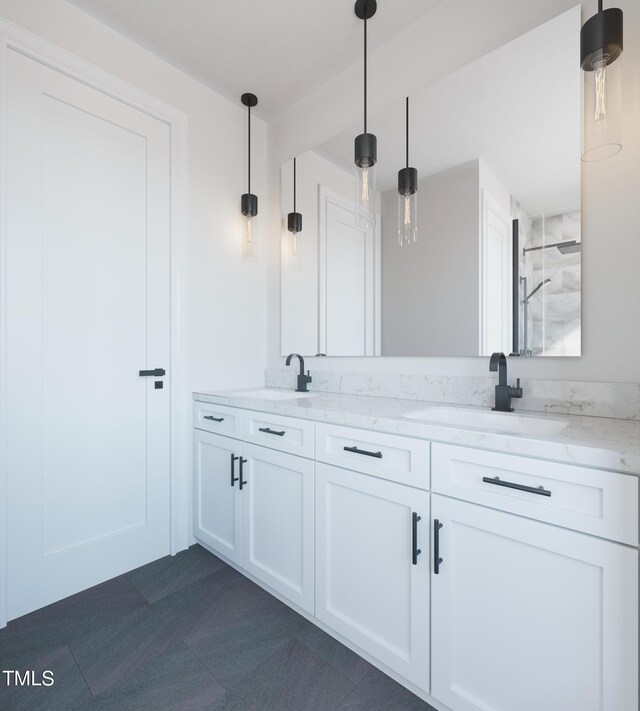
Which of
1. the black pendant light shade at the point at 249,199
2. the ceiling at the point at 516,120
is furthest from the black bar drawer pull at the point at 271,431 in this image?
the black pendant light shade at the point at 249,199

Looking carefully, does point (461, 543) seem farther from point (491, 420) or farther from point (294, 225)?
point (294, 225)

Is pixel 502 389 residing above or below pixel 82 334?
below

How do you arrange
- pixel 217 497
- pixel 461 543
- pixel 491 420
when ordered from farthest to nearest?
pixel 217 497 < pixel 491 420 < pixel 461 543

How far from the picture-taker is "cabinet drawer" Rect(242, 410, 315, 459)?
1.63 meters

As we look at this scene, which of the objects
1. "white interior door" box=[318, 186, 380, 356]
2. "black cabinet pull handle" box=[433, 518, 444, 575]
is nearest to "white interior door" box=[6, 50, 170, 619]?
"white interior door" box=[318, 186, 380, 356]

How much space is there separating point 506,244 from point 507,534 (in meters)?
1.13

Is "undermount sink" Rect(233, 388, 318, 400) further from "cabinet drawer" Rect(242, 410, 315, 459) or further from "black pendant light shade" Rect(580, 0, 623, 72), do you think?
"black pendant light shade" Rect(580, 0, 623, 72)

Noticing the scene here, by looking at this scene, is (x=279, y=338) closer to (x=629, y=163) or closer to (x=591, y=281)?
(x=591, y=281)

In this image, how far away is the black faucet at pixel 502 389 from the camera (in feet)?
5.02

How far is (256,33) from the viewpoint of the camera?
199 cm

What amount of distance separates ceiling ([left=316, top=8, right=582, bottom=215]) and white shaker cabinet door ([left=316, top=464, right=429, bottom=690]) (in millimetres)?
1267

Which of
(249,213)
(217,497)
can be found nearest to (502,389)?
(217,497)

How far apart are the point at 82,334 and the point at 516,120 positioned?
2.13m

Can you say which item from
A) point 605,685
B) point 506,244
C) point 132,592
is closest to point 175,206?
point 506,244
